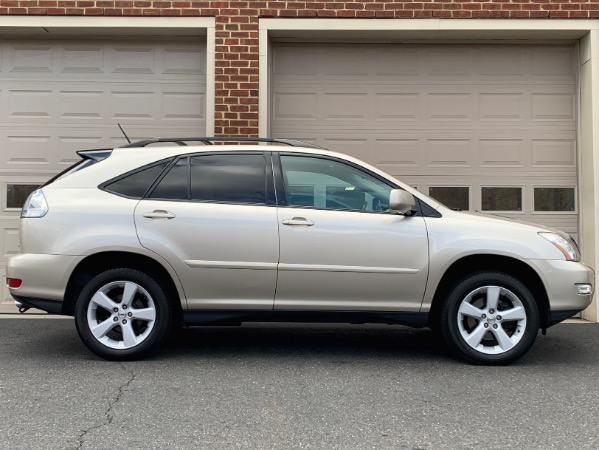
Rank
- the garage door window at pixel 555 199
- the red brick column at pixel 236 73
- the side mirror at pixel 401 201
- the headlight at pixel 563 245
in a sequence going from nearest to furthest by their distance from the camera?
the side mirror at pixel 401 201 < the headlight at pixel 563 245 < the red brick column at pixel 236 73 < the garage door window at pixel 555 199

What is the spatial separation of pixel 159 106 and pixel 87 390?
4.76 metres

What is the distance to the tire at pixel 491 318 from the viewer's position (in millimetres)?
5195

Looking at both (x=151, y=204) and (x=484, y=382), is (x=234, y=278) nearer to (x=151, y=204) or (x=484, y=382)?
(x=151, y=204)

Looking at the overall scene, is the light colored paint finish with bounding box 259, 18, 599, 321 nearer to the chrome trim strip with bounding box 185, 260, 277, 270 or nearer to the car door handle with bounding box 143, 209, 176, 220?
the car door handle with bounding box 143, 209, 176, 220

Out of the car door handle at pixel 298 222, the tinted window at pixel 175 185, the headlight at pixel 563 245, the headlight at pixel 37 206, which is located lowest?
the headlight at pixel 563 245

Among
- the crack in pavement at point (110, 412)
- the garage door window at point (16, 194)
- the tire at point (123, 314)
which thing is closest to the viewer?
the crack in pavement at point (110, 412)

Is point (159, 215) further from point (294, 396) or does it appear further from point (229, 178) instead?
point (294, 396)

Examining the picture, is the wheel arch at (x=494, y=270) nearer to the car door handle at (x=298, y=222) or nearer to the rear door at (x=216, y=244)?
the car door handle at (x=298, y=222)

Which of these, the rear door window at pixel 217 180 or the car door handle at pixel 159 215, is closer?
the car door handle at pixel 159 215

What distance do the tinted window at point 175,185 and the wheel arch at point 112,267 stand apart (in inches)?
20.8

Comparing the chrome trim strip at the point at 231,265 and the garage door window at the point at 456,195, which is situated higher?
the garage door window at the point at 456,195

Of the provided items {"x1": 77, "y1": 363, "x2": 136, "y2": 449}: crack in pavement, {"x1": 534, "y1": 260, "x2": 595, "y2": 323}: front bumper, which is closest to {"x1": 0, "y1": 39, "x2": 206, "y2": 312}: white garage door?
{"x1": 77, "y1": 363, "x2": 136, "y2": 449}: crack in pavement

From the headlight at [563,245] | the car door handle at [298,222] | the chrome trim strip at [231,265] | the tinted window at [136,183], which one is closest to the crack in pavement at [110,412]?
the chrome trim strip at [231,265]

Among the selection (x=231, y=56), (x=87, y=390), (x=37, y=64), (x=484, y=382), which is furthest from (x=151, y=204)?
(x=37, y=64)
